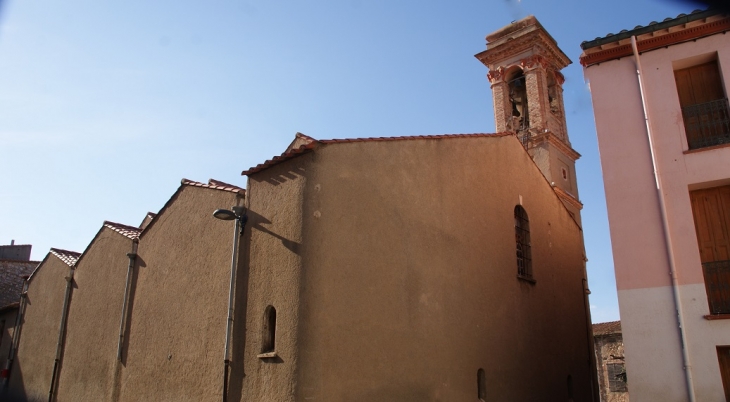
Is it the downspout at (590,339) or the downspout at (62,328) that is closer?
the downspout at (62,328)

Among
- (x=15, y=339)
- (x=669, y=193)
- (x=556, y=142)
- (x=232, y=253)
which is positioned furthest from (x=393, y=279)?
(x=15, y=339)

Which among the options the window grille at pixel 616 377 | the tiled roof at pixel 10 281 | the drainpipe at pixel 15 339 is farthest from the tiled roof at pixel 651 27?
the tiled roof at pixel 10 281

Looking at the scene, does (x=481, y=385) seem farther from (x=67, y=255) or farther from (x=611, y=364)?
(x=611, y=364)

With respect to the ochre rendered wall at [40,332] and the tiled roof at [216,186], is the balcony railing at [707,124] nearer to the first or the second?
the tiled roof at [216,186]

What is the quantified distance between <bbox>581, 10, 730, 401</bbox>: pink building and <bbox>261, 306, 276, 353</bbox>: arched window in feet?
18.6

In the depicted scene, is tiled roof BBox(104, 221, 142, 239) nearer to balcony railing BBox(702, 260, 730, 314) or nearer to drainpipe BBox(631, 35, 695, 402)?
drainpipe BBox(631, 35, 695, 402)

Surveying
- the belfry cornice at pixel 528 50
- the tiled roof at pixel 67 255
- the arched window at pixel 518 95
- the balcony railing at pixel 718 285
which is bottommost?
the balcony railing at pixel 718 285

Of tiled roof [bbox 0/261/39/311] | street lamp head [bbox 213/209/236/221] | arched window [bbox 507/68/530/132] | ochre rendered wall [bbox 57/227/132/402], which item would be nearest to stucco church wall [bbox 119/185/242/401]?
ochre rendered wall [bbox 57/227/132/402]

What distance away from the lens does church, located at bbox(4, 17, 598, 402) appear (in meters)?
10.4

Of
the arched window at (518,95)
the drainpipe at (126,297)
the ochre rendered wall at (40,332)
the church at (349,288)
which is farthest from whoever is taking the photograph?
the arched window at (518,95)

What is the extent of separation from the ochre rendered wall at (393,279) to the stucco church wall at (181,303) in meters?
1.16

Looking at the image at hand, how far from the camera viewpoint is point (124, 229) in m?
16.5

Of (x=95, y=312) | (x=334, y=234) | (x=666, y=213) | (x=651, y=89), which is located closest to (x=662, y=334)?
(x=666, y=213)

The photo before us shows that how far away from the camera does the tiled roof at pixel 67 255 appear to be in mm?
18319
